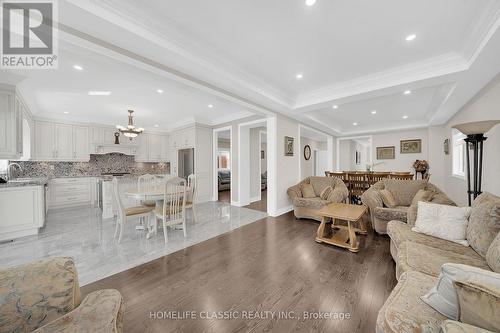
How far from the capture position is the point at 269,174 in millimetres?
4527

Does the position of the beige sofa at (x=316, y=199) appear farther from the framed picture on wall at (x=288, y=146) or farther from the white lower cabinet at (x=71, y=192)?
the white lower cabinet at (x=71, y=192)

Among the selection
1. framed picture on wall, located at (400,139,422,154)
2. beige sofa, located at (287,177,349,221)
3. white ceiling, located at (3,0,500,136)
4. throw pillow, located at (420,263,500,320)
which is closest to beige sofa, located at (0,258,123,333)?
throw pillow, located at (420,263,500,320)

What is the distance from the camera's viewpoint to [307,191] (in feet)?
14.1

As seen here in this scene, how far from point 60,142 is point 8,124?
2528 mm

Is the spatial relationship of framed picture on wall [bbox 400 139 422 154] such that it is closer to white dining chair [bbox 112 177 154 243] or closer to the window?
the window

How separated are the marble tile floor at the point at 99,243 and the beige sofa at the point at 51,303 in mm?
1348

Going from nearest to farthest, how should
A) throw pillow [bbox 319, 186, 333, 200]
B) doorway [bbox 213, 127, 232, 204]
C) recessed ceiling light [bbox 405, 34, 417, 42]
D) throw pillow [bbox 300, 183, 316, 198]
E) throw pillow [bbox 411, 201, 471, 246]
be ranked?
throw pillow [bbox 411, 201, 471, 246]
recessed ceiling light [bbox 405, 34, 417, 42]
throw pillow [bbox 319, 186, 333, 200]
throw pillow [bbox 300, 183, 316, 198]
doorway [bbox 213, 127, 232, 204]

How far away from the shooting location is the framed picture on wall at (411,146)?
665 centimetres

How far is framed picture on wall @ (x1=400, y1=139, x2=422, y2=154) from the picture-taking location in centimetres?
665

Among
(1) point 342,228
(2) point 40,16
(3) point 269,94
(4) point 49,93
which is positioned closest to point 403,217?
(1) point 342,228

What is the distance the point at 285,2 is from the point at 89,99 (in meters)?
A: 4.48

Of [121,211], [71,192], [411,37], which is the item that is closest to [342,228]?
[411,37]

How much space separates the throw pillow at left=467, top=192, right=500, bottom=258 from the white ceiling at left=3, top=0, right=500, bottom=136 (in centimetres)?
162

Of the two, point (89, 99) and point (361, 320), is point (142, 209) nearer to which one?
point (89, 99)
